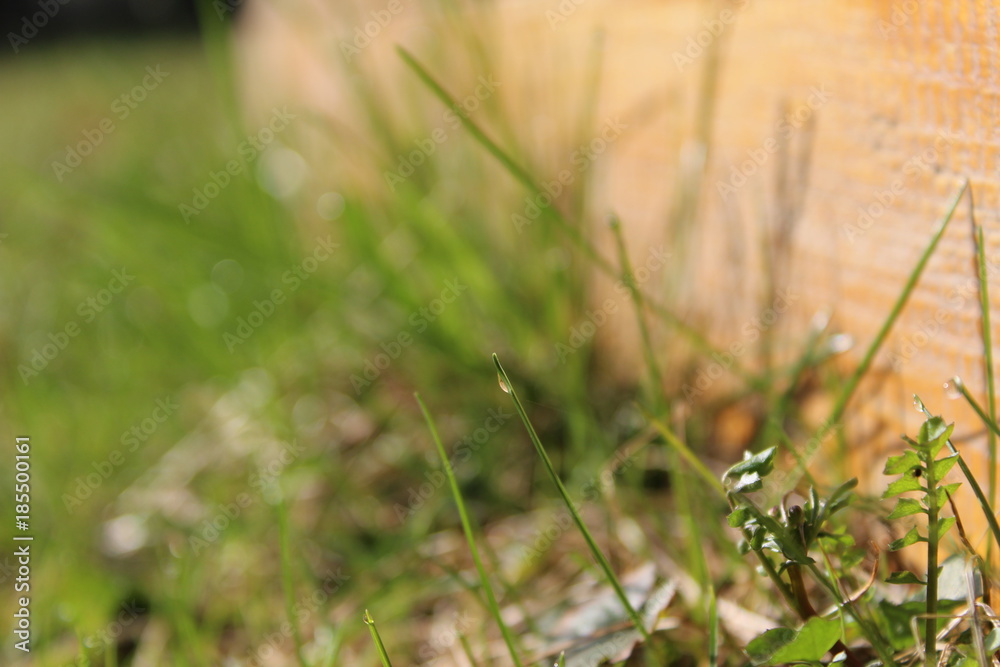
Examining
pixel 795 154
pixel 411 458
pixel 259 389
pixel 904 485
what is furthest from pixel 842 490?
pixel 259 389

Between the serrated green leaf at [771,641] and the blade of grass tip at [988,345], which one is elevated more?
the blade of grass tip at [988,345]

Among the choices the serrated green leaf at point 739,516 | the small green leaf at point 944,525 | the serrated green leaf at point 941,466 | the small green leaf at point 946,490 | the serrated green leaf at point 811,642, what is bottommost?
the serrated green leaf at point 811,642

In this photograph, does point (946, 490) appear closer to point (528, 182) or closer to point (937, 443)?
point (937, 443)

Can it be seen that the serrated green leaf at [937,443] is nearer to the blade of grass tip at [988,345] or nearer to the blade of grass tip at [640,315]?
the blade of grass tip at [988,345]

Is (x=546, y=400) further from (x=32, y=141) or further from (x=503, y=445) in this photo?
(x=32, y=141)

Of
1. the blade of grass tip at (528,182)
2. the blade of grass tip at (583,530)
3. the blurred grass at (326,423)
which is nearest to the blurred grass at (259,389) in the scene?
the blurred grass at (326,423)

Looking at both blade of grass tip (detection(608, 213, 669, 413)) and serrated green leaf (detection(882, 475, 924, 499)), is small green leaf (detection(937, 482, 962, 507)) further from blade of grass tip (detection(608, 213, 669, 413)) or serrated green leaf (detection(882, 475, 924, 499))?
blade of grass tip (detection(608, 213, 669, 413))
